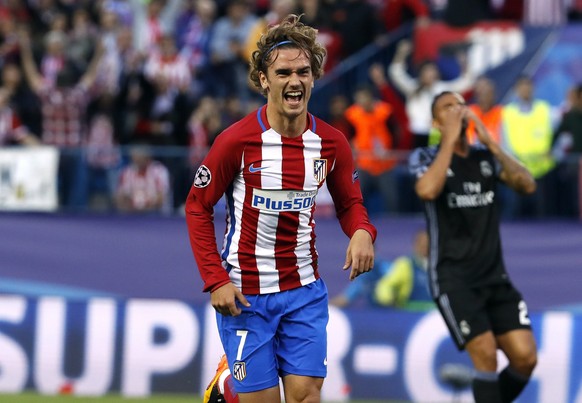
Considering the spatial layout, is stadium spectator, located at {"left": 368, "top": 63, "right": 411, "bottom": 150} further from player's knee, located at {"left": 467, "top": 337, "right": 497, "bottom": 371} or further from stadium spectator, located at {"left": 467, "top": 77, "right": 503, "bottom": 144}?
player's knee, located at {"left": 467, "top": 337, "right": 497, "bottom": 371}

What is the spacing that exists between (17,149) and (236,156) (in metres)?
6.40

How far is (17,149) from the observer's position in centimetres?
1209

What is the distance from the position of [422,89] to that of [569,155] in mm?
2141

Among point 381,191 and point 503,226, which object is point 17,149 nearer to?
point 381,191

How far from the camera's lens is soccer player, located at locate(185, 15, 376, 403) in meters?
6.17

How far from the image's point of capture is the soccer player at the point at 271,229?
6.17 metres

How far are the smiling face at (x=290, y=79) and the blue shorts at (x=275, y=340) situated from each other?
0.99 metres

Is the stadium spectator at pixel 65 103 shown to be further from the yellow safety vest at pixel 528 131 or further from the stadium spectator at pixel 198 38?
the yellow safety vest at pixel 528 131

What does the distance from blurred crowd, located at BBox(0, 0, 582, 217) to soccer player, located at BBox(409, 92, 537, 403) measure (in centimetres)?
374

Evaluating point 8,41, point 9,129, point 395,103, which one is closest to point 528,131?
point 395,103

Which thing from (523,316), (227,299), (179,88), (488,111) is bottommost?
(523,316)

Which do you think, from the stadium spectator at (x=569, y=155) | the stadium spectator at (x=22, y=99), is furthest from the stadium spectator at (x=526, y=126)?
the stadium spectator at (x=22, y=99)

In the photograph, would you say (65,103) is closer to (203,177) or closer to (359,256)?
(203,177)

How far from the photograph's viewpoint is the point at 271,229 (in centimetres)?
628
